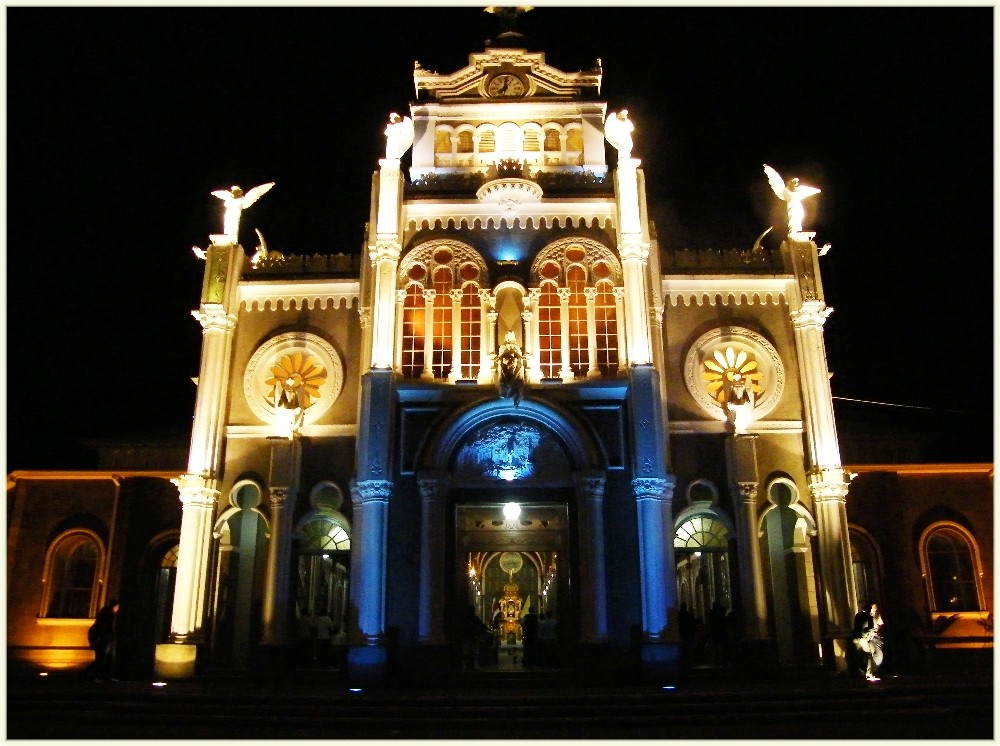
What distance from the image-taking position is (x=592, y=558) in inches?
826

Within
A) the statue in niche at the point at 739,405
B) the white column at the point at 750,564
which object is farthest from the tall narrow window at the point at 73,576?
the statue in niche at the point at 739,405

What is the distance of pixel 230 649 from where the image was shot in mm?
23031

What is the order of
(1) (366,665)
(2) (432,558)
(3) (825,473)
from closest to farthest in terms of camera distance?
(1) (366,665) → (2) (432,558) → (3) (825,473)

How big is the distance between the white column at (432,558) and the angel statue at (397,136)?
9.82 meters

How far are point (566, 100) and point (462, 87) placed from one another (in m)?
3.56

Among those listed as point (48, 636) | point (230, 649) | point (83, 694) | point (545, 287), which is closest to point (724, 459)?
point (545, 287)

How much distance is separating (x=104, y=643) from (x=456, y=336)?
1174 centimetres

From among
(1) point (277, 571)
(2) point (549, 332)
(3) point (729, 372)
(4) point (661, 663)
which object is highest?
(2) point (549, 332)

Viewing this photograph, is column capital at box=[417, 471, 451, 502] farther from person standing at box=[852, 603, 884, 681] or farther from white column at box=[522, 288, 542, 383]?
person standing at box=[852, 603, 884, 681]

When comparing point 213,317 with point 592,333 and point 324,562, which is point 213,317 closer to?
point 324,562

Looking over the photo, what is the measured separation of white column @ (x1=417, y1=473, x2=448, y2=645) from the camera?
20.6m

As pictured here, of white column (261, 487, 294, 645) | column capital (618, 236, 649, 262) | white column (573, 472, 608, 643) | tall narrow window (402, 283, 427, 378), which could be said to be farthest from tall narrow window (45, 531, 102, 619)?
column capital (618, 236, 649, 262)

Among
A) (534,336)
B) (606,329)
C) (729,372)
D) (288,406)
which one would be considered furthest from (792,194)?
(288,406)

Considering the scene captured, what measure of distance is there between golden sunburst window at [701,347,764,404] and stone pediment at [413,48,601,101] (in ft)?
32.8
